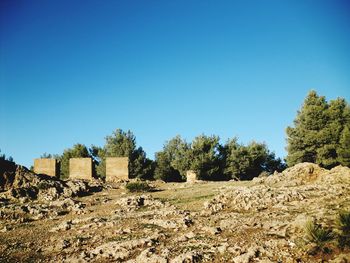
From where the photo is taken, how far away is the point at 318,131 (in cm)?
3850

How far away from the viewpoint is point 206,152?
1932 inches

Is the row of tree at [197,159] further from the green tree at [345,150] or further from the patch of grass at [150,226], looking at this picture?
the patch of grass at [150,226]

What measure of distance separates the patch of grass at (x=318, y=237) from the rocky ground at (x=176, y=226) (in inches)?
6.3

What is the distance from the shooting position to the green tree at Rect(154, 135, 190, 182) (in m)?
49.2

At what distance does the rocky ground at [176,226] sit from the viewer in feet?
27.1

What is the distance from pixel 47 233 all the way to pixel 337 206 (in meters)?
12.1

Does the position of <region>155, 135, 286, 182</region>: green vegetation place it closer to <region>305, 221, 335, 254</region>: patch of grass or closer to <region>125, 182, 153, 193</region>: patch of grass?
<region>125, 182, 153, 193</region>: patch of grass

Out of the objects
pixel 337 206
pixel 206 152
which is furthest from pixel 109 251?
pixel 206 152

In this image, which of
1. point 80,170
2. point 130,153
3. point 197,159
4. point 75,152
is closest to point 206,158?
point 197,159

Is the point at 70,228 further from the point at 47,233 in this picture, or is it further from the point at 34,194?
the point at 34,194

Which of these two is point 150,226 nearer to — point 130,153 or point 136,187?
point 136,187

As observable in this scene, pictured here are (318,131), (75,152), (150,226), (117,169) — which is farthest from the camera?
(75,152)

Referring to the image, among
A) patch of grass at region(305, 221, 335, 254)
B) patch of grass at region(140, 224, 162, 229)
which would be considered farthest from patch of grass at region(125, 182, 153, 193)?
patch of grass at region(305, 221, 335, 254)

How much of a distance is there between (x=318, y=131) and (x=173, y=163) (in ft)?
78.6
